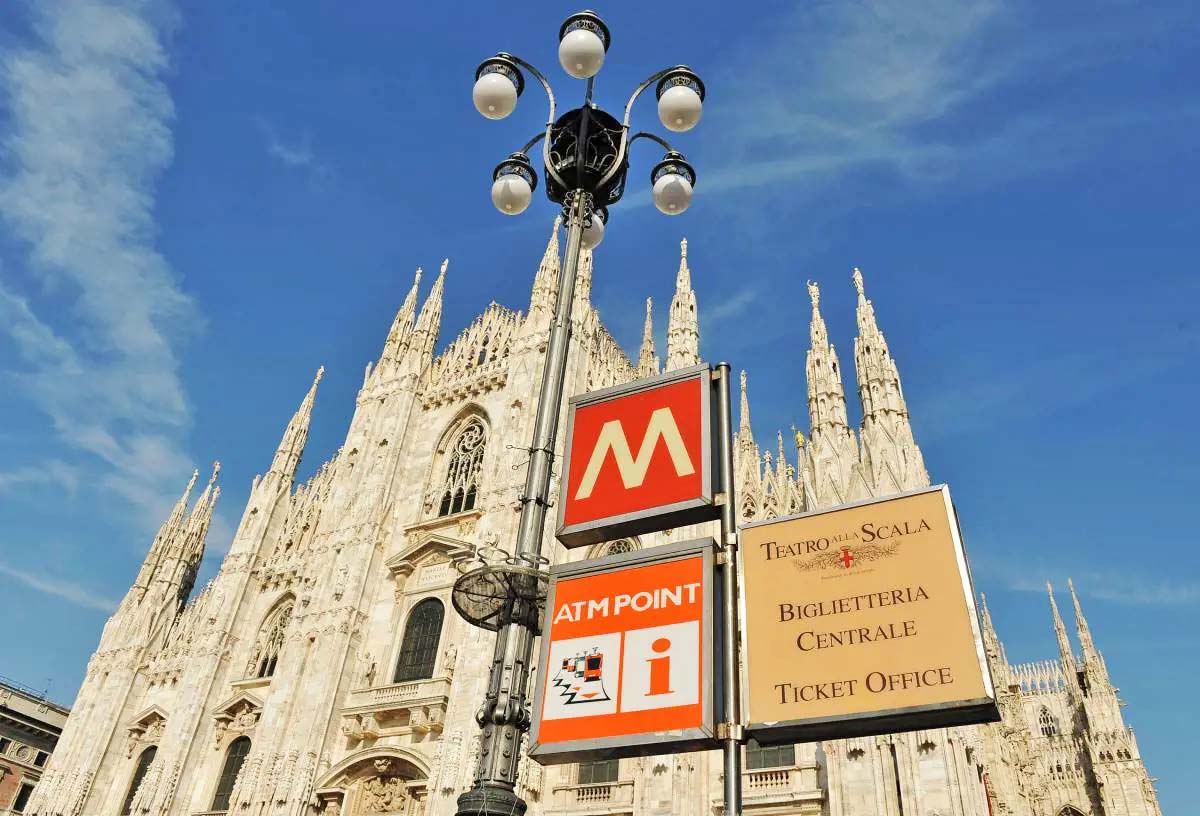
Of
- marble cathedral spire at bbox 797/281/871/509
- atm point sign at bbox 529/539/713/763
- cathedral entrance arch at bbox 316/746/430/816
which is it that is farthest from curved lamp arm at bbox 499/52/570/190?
cathedral entrance arch at bbox 316/746/430/816

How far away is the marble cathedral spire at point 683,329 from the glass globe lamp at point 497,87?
1555 centimetres

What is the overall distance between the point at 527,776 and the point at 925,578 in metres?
15.9

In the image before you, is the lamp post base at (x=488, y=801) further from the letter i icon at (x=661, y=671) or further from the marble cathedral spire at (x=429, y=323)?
the marble cathedral spire at (x=429, y=323)

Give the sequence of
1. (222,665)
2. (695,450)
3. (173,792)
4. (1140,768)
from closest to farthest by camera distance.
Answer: (695,450) < (173,792) < (222,665) < (1140,768)

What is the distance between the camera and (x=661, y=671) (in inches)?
259

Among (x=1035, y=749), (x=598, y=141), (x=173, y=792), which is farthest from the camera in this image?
(x=1035, y=749)

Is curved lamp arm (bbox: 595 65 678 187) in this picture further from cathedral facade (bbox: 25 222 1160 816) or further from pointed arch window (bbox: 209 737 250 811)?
pointed arch window (bbox: 209 737 250 811)

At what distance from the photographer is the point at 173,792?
2588 centimetres

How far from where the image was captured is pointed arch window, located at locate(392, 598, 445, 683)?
79.9 feet

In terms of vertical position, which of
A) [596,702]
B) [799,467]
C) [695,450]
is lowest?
[596,702]

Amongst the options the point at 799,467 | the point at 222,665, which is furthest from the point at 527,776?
the point at 222,665

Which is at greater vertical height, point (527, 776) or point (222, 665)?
point (222, 665)

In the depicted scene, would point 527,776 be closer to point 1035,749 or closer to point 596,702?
point 596,702

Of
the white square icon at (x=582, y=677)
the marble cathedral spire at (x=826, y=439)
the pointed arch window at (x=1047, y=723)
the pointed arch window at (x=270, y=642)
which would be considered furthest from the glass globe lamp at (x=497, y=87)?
the pointed arch window at (x=1047, y=723)
